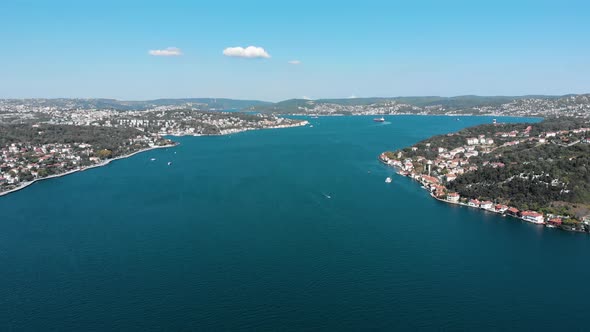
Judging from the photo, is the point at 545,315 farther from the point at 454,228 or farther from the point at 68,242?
the point at 68,242

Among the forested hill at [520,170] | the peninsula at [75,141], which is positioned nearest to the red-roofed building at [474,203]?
the forested hill at [520,170]

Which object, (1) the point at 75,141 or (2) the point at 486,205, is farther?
(1) the point at 75,141

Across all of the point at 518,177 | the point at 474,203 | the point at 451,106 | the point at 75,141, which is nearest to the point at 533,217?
the point at 474,203

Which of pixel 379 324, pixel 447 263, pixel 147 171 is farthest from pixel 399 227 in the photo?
pixel 147 171

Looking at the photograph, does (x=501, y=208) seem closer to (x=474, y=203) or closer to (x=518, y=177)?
(x=474, y=203)

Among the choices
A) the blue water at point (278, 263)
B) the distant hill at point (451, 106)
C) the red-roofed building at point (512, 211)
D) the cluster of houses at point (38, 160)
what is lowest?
the blue water at point (278, 263)

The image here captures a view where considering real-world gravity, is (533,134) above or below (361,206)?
above

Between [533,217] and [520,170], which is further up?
[520,170]

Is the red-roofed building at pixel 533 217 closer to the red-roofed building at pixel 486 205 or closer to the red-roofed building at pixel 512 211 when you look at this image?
the red-roofed building at pixel 512 211
